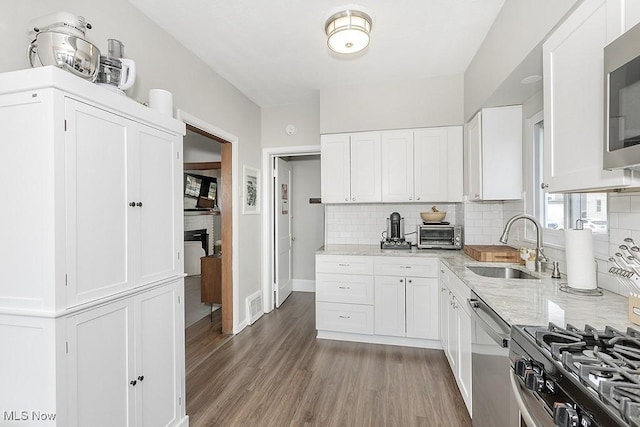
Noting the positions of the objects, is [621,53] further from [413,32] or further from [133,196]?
[133,196]

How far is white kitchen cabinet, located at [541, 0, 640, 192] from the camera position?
1.06m

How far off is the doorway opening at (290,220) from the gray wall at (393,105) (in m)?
0.57

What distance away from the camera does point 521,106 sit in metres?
2.52

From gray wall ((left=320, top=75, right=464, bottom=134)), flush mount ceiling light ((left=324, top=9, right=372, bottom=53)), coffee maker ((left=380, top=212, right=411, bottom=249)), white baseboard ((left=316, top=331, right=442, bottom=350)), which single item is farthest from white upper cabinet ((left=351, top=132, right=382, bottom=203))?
white baseboard ((left=316, top=331, right=442, bottom=350))

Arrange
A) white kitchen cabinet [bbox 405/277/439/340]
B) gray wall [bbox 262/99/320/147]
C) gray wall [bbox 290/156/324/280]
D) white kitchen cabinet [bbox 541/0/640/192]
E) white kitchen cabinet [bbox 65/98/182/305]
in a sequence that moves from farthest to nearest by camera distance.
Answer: gray wall [bbox 290/156/324/280], gray wall [bbox 262/99/320/147], white kitchen cabinet [bbox 405/277/439/340], white kitchen cabinet [bbox 65/98/182/305], white kitchen cabinet [bbox 541/0/640/192]

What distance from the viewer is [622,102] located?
91cm

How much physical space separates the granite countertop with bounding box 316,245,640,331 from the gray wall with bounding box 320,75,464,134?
73.3 inches

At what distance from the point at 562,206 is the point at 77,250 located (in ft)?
9.58

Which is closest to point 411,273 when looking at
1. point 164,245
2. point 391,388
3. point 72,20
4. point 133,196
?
point 391,388

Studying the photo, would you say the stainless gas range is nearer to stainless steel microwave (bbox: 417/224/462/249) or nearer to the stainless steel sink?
the stainless steel sink

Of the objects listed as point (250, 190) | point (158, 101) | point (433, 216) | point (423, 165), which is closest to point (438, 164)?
point (423, 165)

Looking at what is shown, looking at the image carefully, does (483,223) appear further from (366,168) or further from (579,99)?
(579,99)

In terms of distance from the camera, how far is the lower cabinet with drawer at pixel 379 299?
9.53ft

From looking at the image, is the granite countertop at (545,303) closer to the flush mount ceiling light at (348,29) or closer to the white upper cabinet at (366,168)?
the white upper cabinet at (366,168)
